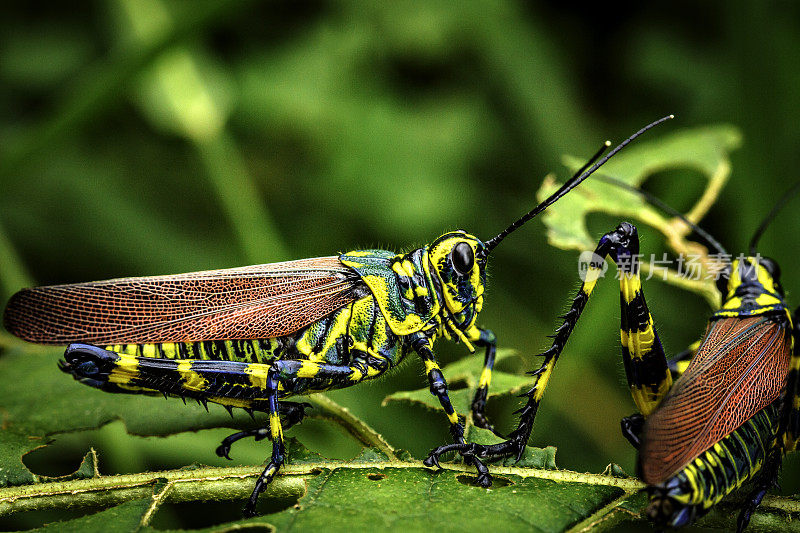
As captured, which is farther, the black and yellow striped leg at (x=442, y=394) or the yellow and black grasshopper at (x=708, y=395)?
the black and yellow striped leg at (x=442, y=394)

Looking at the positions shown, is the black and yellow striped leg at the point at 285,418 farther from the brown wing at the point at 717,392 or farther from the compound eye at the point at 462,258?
the brown wing at the point at 717,392

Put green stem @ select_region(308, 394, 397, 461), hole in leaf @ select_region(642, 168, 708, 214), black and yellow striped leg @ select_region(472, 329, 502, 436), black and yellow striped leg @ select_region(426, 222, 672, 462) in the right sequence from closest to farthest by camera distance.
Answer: black and yellow striped leg @ select_region(426, 222, 672, 462)
green stem @ select_region(308, 394, 397, 461)
black and yellow striped leg @ select_region(472, 329, 502, 436)
hole in leaf @ select_region(642, 168, 708, 214)

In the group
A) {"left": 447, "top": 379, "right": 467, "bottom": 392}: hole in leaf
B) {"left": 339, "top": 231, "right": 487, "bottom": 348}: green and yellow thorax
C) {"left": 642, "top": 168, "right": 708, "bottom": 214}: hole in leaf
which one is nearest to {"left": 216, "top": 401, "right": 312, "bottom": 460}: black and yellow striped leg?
{"left": 339, "top": 231, "right": 487, "bottom": 348}: green and yellow thorax

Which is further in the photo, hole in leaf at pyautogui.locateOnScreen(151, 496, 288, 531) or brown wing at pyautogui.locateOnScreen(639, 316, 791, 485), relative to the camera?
hole in leaf at pyautogui.locateOnScreen(151, 496, 288, 531)

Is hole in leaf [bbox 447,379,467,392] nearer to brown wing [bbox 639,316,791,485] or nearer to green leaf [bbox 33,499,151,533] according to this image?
brown wing [bbox 639,316,791,485]

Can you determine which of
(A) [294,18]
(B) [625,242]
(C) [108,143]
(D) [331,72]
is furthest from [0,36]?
(B) [625,242]

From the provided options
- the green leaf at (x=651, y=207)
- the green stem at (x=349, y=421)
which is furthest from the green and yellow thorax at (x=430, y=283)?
the green leaf at (x=651, y=207)

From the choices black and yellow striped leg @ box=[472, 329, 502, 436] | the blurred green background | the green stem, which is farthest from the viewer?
the blurred green background
